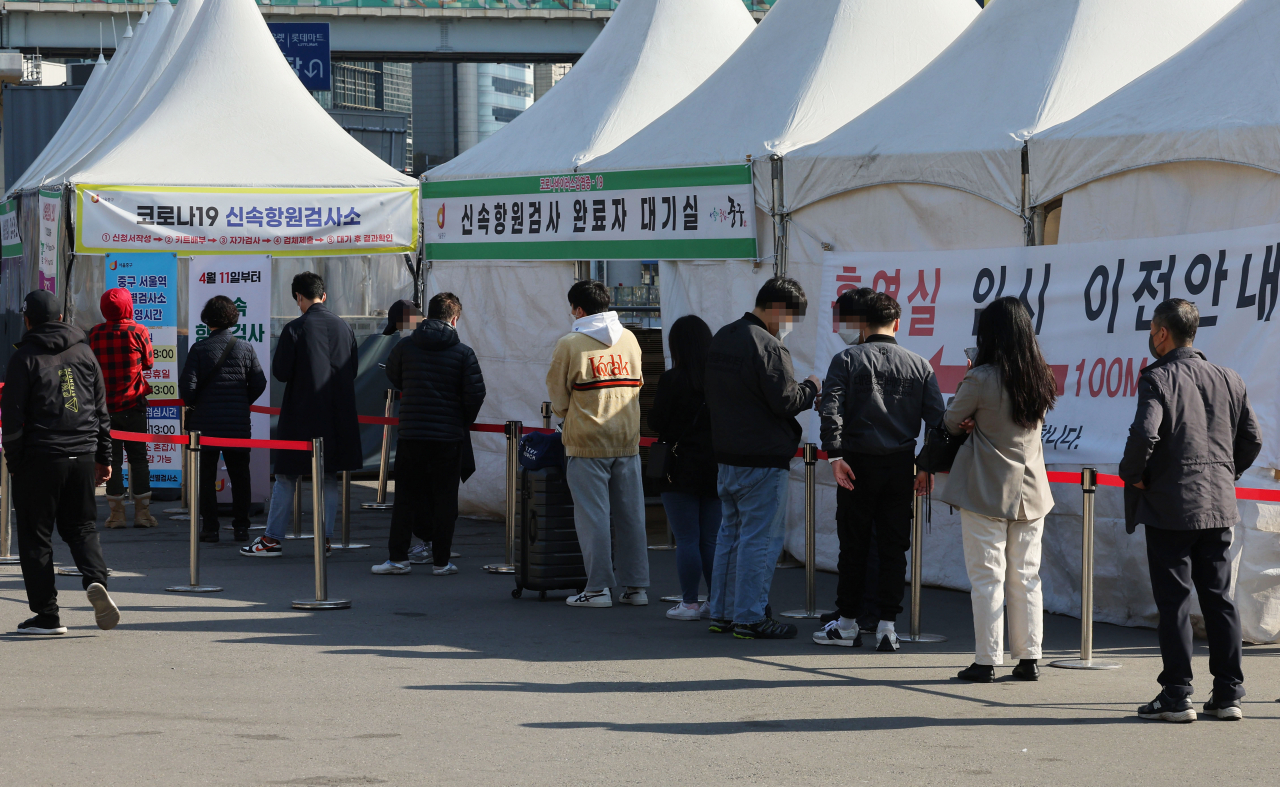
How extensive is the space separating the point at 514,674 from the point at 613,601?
6.06 feet

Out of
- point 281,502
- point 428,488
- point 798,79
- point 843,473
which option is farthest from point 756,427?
point 281,502

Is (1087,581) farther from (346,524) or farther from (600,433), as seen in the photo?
(346,524)

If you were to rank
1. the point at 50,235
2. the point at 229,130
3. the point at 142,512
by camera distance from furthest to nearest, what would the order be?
1. the point at 229,130
2. the point at 50,235
3. the point at 142,512

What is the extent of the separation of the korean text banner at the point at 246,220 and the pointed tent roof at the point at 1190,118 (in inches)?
249

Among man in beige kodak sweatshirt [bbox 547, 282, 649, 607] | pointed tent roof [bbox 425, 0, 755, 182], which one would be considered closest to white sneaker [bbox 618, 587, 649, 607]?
man in beige kodak sweatshirt [bbox 547, 282, 649, 607]

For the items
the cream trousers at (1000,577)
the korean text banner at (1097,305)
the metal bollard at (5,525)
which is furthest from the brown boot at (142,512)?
the cream trousers at (1000,577)

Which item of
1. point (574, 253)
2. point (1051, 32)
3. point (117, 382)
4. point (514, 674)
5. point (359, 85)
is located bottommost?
point (514, 674)

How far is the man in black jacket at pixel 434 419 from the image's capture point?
903cm

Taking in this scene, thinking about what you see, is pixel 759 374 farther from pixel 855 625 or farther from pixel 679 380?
pixel 855 625

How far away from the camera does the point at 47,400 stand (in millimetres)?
7156

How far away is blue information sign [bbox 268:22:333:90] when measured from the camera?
36438 mm

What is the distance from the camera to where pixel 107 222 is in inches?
462

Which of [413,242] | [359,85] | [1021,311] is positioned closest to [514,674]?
[1021,311]

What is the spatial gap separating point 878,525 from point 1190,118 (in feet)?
8.33
